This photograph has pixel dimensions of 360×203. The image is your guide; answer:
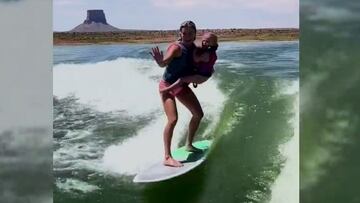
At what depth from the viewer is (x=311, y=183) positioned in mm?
3186

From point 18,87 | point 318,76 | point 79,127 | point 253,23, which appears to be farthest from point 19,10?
point 318,76

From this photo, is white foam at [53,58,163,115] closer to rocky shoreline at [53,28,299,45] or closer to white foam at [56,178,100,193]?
rocky shoreline at [53,28,299,45]

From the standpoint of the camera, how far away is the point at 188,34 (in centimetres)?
322

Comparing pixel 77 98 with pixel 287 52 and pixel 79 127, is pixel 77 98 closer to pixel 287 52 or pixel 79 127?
pixel 79 127

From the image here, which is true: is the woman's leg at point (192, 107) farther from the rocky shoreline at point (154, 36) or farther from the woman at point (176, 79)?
the rocky shoreline at point (154, 36)

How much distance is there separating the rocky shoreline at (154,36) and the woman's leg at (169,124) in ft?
0.98

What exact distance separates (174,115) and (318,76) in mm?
721

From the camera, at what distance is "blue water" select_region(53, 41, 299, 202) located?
3.23 meters

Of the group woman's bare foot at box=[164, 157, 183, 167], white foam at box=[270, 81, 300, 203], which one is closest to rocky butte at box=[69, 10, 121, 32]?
woman's bare foot at box=[164, 157, 183, 167]

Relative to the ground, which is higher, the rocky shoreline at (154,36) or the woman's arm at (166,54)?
the rocky shoreline at (154,36)

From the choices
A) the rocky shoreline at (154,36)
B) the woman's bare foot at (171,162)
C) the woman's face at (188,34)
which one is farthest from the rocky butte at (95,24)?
the woman's bare foot at (171,162)

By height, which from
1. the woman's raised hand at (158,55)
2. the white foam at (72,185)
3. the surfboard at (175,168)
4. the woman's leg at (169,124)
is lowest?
the white foam at (72,185)

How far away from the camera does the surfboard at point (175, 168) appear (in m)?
3.23

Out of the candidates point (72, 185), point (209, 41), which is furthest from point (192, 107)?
point (72, 185)
